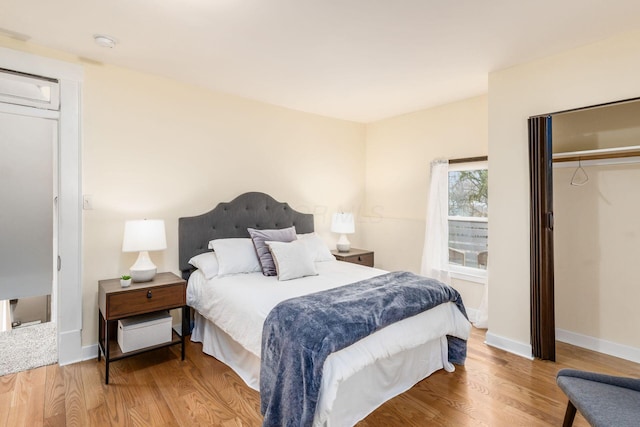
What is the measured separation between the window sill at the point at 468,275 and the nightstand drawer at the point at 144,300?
2.96 m

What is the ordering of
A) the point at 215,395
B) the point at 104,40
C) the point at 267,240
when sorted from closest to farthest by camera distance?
the point at 215,395 < the point at 104,40 < the point at 267,240

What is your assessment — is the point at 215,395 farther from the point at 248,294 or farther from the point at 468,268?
the point at 468,268

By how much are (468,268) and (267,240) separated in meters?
2.34

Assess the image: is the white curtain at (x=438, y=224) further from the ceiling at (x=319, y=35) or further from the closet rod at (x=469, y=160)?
the ceiling at (x=319, y=35)

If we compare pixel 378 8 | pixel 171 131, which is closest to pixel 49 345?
pixel 171 131

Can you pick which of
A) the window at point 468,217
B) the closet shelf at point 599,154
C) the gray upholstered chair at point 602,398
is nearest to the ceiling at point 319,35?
the closet shelf at point 599,154

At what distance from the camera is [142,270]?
2.68 m

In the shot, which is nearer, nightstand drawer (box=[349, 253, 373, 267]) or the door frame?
the door frame

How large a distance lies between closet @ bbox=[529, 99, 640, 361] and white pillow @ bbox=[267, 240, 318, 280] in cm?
191

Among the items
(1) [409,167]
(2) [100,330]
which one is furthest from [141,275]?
(1) [409,167]

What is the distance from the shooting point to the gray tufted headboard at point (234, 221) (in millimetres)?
3166

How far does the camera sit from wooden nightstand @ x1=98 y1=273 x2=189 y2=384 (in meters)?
2.39

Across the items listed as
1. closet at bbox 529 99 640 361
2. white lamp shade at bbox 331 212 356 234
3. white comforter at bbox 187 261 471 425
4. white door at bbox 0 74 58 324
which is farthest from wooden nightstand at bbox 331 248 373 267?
white door at bbox 0 74 58 324

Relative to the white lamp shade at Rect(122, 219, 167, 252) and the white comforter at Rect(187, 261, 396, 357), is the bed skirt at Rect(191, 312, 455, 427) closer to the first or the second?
the white comforter at Rect(187, 261, 396, 357)
